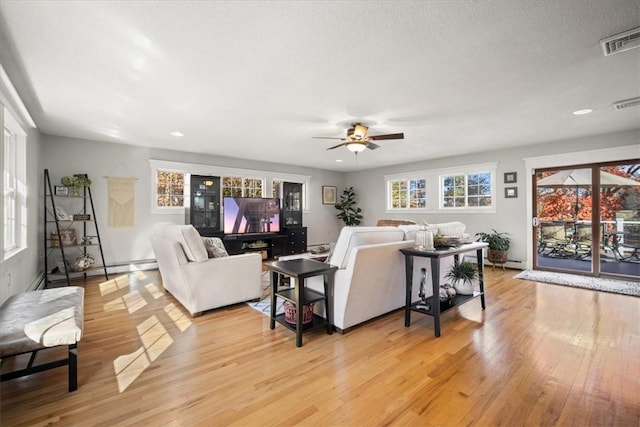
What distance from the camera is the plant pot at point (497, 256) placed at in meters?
5.38

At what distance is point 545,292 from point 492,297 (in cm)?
89

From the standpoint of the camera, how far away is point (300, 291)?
2357mm

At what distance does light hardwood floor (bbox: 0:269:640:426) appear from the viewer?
1.58 meters

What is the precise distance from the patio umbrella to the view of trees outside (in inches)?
1.3

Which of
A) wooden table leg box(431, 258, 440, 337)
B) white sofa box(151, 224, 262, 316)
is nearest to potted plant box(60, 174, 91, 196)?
white sofa box(151, 224, 262, 316)

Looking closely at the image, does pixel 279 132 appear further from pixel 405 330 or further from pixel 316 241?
pixel 316 241

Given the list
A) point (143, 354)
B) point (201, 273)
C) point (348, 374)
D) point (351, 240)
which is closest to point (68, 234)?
point (201, 273)

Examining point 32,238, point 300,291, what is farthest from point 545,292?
point 32,238

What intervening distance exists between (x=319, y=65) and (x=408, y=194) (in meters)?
5.56

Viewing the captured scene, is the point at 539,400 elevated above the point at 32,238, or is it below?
below

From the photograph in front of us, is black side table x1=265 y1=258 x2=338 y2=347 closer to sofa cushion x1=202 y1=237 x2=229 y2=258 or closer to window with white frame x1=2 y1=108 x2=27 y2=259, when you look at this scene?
sofa cushion x1=202 y1=237 x2=229 y2=258

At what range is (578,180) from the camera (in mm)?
4914

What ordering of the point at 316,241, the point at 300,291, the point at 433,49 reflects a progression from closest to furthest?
the point at 433,49
the point at 300,291
the point at 316,241

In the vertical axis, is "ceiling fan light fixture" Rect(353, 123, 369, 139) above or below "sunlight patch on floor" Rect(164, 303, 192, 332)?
above
